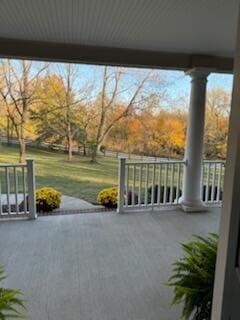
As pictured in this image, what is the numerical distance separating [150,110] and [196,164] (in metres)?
3.54

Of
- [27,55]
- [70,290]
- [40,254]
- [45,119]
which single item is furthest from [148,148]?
[70,290]

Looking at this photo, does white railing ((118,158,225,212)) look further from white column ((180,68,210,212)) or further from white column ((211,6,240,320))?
white column ((211,6,240,320))

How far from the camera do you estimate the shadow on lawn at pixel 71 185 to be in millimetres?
7918

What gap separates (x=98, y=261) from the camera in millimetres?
3117

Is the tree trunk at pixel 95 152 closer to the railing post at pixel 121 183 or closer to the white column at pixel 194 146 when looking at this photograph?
the railing post at pixel 121 183

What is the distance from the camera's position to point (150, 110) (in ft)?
26.6

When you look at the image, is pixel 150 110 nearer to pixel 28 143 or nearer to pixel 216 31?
pixel 28 143

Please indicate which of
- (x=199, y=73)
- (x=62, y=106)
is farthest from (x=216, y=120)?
(x=62, y=106)

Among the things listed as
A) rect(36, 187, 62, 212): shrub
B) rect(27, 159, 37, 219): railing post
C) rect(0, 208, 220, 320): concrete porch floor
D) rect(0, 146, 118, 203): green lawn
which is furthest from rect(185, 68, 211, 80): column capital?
rect(0, 146, 118, 203): green lawn

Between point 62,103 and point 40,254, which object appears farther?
point 62,103

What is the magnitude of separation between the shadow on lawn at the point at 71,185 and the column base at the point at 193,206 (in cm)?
343

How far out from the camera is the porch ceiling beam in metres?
3.99

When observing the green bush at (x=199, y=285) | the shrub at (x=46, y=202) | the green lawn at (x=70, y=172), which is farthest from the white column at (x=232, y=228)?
the green lawn at (x=70, y=172)

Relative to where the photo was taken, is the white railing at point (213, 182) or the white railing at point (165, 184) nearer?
the white railing at point (165, 184)
